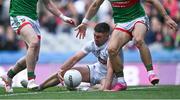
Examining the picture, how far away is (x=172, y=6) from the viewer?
82.5 ft

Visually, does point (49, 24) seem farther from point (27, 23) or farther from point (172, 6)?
point (27, 23)

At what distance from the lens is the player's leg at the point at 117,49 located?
595 inches

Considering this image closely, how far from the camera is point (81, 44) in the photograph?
24.2 metres

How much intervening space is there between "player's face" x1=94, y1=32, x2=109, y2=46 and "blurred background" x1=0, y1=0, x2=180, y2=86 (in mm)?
4625

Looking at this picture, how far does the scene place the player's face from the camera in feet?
52.0

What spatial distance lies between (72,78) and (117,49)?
1.13m

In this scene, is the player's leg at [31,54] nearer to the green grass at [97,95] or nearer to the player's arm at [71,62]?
the green grass at [97,95]

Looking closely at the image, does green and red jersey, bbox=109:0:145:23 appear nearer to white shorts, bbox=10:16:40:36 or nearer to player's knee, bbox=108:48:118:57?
player's knee, bbox=108:48:118:57

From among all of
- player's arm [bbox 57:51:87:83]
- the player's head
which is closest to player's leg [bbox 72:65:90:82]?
player's arm [bbox 57:51:87:83]

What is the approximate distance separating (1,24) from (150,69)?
11046mm

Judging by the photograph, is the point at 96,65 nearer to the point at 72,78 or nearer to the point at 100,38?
the point at 100,38

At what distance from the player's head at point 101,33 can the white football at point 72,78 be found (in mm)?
738

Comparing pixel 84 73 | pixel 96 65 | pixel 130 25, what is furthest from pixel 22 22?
pixel 130 25

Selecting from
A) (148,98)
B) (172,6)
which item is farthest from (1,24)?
(148,98)
